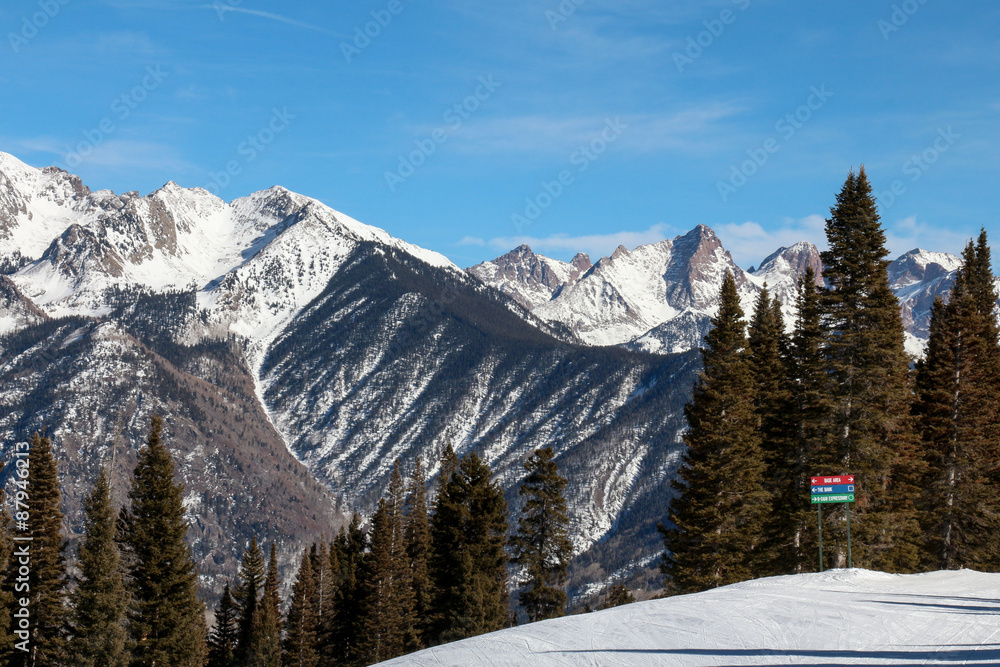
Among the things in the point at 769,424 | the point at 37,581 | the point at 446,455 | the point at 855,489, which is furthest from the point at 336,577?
the point at 855,489

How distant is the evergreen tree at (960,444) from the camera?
Answer: 42.8 meters

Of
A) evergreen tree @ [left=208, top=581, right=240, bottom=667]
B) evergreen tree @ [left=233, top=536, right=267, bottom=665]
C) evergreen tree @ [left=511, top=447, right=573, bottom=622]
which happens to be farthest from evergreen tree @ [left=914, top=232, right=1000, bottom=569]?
evergreen tree @ [left=208, top=581, right=240, bottom=667]

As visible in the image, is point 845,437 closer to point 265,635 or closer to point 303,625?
point 303,625

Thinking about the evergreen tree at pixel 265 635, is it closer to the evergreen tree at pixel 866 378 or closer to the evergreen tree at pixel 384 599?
the evergreen tree at pixel 384 599

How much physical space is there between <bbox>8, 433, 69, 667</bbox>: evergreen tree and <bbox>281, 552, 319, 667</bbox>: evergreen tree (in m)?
33.4

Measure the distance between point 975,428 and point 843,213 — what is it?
12811 millimetres

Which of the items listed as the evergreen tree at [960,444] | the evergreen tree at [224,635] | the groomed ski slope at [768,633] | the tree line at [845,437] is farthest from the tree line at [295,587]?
the groomed ski slope at [768,633]

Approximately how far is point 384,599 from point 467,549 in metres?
11.6

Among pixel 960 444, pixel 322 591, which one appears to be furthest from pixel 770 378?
pixel 322 591

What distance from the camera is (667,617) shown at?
26.0 m

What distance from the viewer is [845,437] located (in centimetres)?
3878

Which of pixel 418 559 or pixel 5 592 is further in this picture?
pixel 418 559

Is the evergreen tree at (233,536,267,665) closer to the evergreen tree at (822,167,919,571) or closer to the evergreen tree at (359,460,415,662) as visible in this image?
the evergreen tree at (359,460,415,662)

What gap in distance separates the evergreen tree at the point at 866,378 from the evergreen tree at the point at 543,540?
1677 cm
